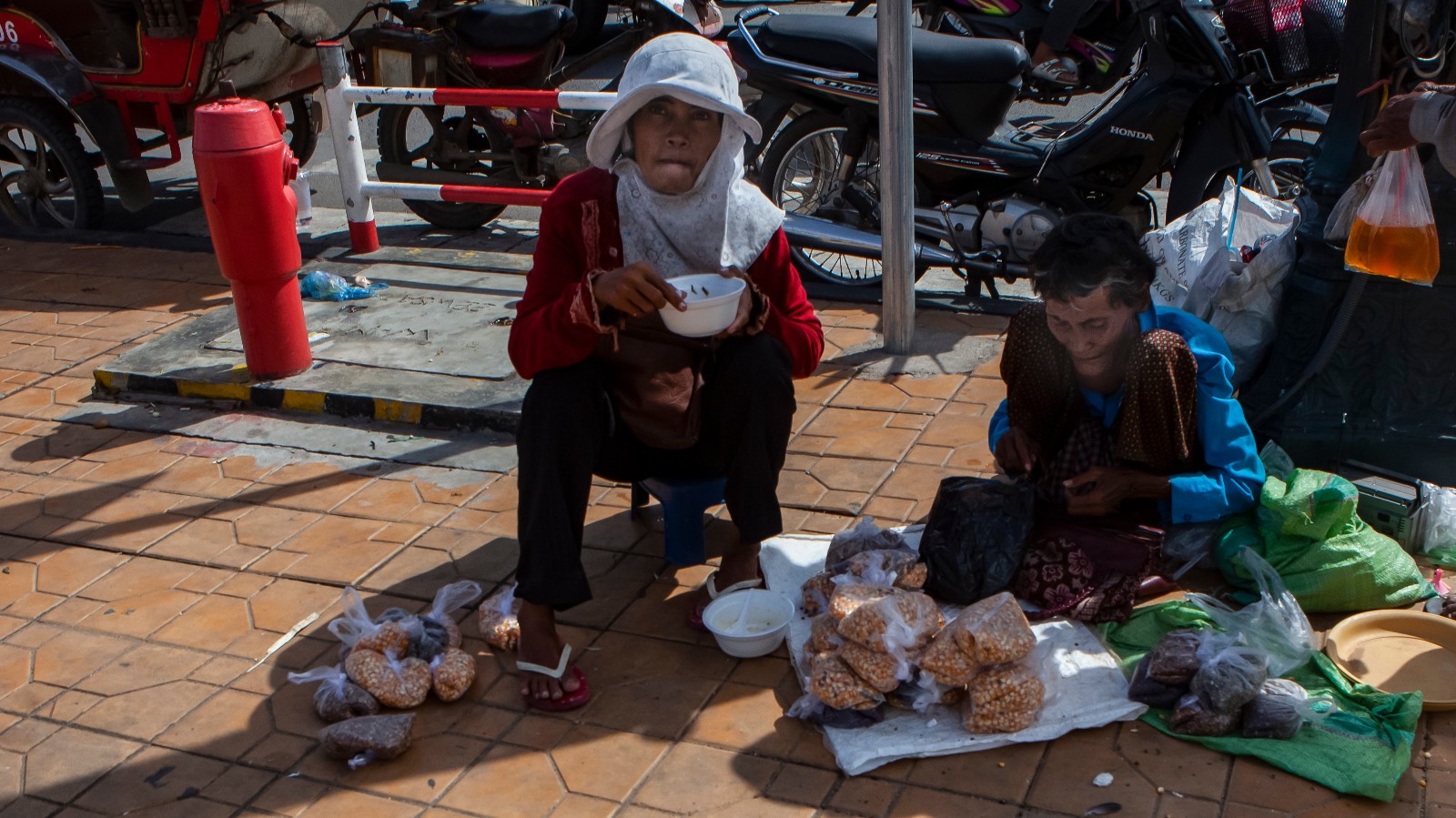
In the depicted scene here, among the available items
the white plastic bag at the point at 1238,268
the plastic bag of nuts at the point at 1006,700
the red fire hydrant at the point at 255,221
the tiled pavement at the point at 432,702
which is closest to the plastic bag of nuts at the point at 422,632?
the tiled pavement at the point at 432,702

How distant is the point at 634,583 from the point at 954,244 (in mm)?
2437

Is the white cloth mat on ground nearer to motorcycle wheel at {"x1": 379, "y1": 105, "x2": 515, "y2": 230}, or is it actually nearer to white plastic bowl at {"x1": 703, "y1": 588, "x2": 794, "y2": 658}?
white plastic bowl at {"x1": 703, "y1": 588, "x2": 794, "y2": 658}

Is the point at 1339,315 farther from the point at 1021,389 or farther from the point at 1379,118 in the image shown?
the point at 1021,389

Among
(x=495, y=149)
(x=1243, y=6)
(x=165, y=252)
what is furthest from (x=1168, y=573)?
(x=165, y=252)

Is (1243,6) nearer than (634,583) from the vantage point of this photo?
No

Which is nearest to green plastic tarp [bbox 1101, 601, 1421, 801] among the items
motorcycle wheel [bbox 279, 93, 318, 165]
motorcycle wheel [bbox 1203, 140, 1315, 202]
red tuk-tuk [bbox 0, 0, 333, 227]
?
motorcycle wheel [bbox 1203, 140, 1315, 202]

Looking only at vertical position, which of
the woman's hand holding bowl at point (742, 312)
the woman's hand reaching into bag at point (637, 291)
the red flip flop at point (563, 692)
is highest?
the woman's hand reaching into bag at point (637, 291)

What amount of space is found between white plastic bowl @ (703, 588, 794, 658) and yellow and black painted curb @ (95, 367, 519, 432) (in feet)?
4.72

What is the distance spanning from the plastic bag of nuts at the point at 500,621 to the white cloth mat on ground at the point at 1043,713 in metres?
0.67

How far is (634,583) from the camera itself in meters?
3.39

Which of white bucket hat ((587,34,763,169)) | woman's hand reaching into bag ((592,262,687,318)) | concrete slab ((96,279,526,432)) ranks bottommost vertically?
concrete slab ((96,279,526,432))

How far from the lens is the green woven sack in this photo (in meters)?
3.04

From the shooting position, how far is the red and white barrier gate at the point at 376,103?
18.2ft

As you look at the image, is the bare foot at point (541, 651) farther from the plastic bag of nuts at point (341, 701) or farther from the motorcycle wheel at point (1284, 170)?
the motorcycle wheel at point (1284, 170)
